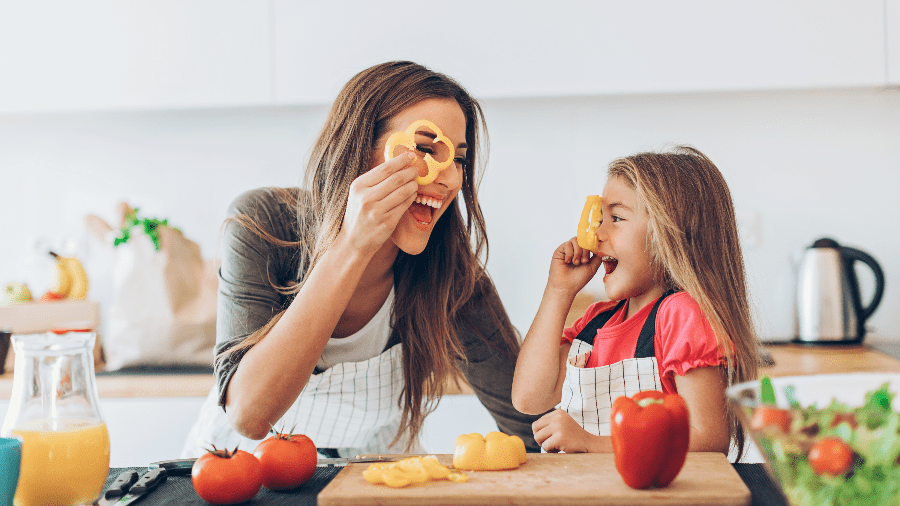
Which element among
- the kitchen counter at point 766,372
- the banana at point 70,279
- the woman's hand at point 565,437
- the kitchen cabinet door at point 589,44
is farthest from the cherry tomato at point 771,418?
the banana at point 70,279

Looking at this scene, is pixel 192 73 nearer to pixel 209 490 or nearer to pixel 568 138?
pixel 568 138

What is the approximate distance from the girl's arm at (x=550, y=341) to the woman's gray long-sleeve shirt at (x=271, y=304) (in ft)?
0.43

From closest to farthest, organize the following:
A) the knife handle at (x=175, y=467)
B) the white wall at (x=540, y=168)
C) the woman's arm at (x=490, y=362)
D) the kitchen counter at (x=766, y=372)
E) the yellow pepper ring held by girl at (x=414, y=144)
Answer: the knife handle at (x=175, y=467) → the yellow pepper ring held by girl at (x=414, y=144) → the woman's arm at (x=490, y=362) → the kitchen counter at (x=766, y=372) → the white wall at (x=540, y=168)

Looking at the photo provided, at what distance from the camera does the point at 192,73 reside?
1964mm

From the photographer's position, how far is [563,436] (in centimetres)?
88

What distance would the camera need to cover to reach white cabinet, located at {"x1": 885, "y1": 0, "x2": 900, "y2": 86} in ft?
6.01

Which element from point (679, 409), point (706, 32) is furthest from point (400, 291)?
point (706, 32)

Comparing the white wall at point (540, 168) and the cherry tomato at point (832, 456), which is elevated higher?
the white wall at point (540, 168)

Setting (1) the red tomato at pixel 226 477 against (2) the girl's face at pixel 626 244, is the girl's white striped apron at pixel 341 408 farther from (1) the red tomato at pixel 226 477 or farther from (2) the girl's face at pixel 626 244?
(1) the red tomato at pixel 226 477

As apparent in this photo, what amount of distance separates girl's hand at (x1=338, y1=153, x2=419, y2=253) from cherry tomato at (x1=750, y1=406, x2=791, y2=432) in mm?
613

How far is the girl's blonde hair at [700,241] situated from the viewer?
0.98m

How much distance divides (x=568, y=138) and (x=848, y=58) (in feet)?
2.64

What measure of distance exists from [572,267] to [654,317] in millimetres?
204

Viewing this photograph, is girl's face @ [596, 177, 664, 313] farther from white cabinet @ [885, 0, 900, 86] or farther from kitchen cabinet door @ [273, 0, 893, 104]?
white cabinet @ [885, 0, 900, 86]
